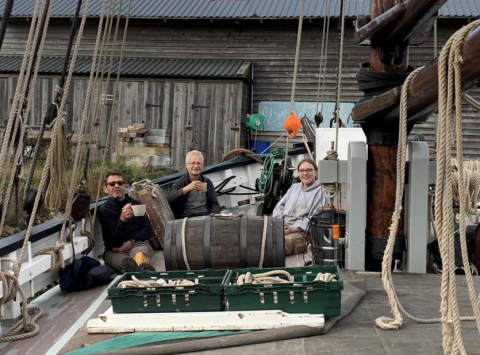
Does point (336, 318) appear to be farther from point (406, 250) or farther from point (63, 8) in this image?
point (63, 8)

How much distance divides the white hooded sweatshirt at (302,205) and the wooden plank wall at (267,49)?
10.9 metres

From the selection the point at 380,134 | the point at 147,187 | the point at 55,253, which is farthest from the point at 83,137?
the point at 380,134

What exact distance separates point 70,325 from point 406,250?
2417 millimetres

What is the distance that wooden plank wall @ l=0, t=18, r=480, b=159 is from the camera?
1780 centimetres

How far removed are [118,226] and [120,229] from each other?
3 centimetres

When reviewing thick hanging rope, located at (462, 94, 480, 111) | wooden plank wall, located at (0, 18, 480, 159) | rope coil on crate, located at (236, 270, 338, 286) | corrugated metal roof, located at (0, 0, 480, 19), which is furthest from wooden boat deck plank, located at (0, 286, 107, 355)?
corrugated metal roof, located at (0, 0, 480, 19)

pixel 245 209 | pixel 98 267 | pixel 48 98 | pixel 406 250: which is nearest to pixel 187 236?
pixel 98 267

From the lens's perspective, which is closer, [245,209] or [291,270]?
[291,270]

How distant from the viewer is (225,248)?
16.1ft

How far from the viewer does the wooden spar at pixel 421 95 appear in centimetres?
247

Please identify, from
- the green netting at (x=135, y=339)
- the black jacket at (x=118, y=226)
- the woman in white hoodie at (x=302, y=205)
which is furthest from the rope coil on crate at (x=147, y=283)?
the woman in white hoodie at (x=302, y=205)

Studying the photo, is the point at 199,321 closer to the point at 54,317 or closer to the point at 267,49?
the point at 54,317

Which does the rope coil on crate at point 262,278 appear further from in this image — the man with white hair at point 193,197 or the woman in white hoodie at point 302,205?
the man with white hair at point 193,197

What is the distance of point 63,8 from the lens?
19406mm
